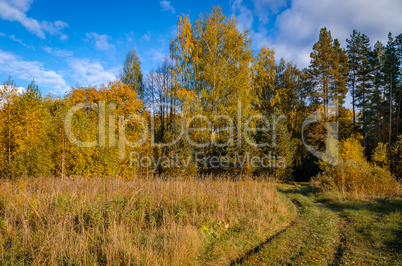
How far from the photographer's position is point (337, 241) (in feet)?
16.5

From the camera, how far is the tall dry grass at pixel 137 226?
3.62m

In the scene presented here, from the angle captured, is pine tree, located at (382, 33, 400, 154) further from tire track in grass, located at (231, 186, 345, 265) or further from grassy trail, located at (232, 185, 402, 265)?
tire track in grass, located at (231, 186, 345, 265)

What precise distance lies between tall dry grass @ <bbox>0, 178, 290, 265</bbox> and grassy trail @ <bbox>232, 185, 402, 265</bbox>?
546 mm

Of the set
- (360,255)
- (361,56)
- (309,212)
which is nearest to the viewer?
(360,255)

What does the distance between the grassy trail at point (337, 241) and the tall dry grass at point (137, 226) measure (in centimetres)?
55

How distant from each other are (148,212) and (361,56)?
30.7 metres

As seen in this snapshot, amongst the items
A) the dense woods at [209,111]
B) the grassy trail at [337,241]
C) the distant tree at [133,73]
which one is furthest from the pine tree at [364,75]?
the distant tree at [133,73]

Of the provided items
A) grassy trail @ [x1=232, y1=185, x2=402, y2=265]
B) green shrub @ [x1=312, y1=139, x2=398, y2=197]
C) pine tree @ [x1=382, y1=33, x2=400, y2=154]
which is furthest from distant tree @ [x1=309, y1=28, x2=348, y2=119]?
grassy trail @ [x1=232, y1=185, x2=402, y2=265]

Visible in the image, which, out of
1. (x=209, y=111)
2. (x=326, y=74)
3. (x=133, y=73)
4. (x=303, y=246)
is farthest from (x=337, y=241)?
(x=133, y=73)

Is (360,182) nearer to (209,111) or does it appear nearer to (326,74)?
(209,111)

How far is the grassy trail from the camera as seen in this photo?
161 inches

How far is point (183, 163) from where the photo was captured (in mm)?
15109

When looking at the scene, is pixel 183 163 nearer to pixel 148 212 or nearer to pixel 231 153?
pixel 231 153

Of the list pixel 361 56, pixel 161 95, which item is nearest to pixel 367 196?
pixel 361 56
